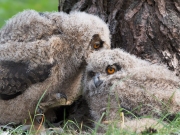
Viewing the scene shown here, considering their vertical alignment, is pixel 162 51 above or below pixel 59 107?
above

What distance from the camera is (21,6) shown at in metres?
14.2

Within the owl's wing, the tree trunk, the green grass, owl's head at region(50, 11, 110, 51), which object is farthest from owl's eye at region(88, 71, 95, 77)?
the green grass

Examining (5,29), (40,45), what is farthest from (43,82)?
(5,29)

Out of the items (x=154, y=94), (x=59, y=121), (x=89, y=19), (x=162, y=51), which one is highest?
(x=89, y=19)

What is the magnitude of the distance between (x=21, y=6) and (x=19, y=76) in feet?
28.9

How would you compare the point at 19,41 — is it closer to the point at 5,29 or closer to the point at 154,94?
the point at 5,29

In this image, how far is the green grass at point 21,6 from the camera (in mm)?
13879

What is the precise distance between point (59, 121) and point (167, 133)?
194 centimetres

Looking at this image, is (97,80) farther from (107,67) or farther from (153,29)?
(153,29)

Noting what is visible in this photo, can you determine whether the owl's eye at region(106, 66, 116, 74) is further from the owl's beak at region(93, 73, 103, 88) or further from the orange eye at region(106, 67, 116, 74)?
the owl's beak at region(93, 73, 103, 88)

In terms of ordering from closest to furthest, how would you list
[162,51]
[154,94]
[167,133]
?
[167,133]
[154,94]
[162,51]

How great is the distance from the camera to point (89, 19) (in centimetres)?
613

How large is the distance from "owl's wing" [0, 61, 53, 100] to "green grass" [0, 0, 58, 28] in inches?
317

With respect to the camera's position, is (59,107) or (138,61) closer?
(138,61)
